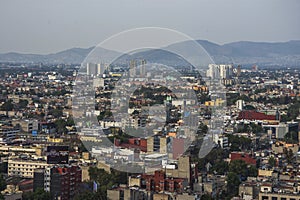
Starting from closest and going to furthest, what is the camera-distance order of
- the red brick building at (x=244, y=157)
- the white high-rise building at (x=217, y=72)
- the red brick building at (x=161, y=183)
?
the red brick building at (x=161, y=183) → the red brick building at (x=244, y=157) → the white high-rise building at (x=217, y=72)

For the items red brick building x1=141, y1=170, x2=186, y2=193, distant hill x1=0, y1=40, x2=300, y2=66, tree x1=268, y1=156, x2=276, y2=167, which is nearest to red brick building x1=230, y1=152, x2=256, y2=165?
tree x1=268, y1=156, x2=276, y2=167

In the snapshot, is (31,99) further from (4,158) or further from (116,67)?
(4,158)

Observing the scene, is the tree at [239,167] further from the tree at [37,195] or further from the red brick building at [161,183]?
the tree at [37,195]

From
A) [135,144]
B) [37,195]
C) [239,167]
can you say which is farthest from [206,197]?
[135,144]

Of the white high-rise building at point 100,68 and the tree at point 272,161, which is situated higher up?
the white high-rise building at point 100,68

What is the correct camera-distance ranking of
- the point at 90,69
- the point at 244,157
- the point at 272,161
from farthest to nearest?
1. the point at 90,69
2. the point at 244,157
3. the point at 272,161

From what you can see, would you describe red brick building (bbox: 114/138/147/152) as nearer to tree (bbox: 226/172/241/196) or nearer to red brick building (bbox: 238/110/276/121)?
tree (bbox: 226/172/241/196)

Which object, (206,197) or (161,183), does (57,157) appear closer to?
(161,183)

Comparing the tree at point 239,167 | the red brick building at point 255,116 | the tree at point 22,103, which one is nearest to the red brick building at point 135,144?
the tree at point 239,167

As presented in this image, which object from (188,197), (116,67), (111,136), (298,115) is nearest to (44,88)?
(116,67)

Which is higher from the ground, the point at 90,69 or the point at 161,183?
the point at 90,69

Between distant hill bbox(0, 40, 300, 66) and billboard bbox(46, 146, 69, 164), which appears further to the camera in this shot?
distant hill bbox(0, 40, 300, 66)
